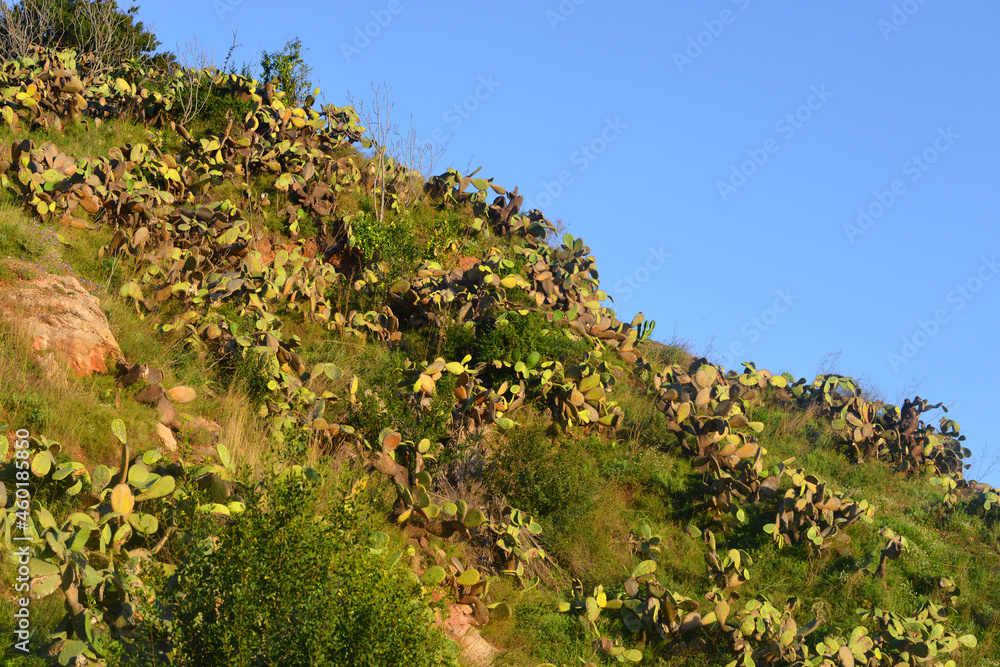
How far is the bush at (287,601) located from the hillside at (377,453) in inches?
0.5

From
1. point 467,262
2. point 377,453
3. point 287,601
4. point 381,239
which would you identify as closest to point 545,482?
point 377,453

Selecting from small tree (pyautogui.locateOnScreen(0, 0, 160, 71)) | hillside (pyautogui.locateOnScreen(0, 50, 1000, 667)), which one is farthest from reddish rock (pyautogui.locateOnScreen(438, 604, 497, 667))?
small tree (pyautogui.locateOnScreen(0, 0, 160, 71))

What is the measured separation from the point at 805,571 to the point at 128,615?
18.6ft

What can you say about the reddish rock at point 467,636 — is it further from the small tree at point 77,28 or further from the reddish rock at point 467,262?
the small tree at point 77,28

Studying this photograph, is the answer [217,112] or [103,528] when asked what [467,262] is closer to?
[217,112]

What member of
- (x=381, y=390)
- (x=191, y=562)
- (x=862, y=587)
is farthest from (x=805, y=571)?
(x=191, y=562)

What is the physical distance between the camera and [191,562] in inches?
137

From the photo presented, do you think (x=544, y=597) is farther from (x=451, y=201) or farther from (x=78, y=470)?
(x=451, y=201)

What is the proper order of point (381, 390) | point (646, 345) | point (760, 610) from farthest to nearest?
point (646, 345), point (381, 390), point (760, 610)

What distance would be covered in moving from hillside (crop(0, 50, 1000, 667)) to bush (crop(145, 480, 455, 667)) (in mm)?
13

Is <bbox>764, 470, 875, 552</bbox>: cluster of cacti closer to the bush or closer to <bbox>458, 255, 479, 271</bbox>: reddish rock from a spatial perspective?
the bush

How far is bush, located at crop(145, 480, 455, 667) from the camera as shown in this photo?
10.8 feet

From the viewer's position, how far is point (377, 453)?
6496mm

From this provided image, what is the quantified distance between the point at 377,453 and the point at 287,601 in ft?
10.3
